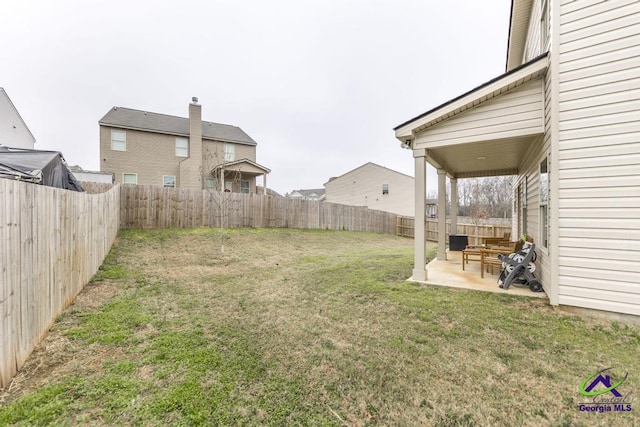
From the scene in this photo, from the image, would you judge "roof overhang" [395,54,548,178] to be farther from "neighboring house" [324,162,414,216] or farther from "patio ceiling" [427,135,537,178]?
"neighboring house" [324,162,414,216]

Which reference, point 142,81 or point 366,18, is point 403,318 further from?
point 142,81

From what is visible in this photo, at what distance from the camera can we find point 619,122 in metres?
3.57

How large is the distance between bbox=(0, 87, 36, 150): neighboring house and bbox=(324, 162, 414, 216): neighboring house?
24.6m

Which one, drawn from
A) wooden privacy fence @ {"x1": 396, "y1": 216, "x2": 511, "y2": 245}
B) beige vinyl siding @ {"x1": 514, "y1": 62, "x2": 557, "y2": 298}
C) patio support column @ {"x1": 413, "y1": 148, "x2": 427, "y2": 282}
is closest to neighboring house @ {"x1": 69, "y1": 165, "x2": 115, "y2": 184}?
patio support column @ {"x1": 413, "y1": 148, "x2": 427, "y2": 282}

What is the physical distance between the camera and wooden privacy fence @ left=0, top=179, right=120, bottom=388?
2289 millimetres

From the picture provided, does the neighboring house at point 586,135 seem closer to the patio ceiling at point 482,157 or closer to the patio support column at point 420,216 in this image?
the patio ceiling at point 482,157

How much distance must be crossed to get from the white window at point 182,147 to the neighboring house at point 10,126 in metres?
7.23

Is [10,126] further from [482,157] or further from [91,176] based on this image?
[482,157]

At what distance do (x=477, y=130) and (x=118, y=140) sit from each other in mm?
19550

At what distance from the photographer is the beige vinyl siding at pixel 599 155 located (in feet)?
11.5

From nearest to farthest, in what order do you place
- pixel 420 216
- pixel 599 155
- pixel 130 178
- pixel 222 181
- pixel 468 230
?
pixel 599 155 → pixel 420 216 → pixel 468 230 → pixel 222 181 → pixel 130 178

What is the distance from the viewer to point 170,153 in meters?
18.1

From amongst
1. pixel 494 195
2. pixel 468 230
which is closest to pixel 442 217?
pixel 468 230

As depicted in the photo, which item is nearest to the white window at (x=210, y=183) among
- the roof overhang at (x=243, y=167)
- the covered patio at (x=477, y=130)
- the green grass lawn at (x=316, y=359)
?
the roof overhang at (x=243, y=167)
